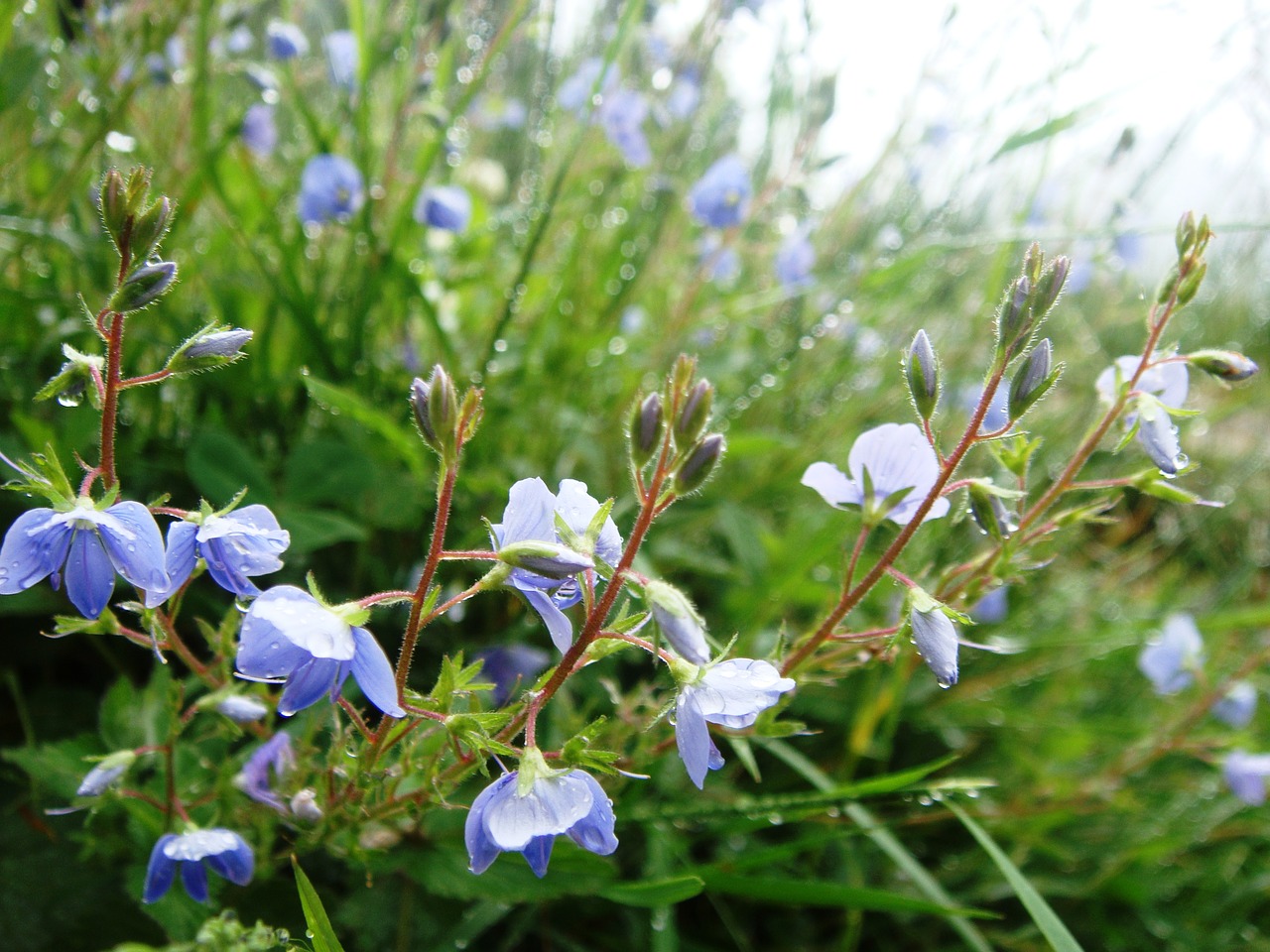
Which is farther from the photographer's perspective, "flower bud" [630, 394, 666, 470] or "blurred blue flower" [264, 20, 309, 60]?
"blurred blue flower" [264, 20, 309, 60]

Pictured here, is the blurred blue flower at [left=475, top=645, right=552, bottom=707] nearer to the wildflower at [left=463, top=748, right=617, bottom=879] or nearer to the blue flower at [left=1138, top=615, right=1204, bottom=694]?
the wildflower at [left=463, top=748, right=617, bottom=879]

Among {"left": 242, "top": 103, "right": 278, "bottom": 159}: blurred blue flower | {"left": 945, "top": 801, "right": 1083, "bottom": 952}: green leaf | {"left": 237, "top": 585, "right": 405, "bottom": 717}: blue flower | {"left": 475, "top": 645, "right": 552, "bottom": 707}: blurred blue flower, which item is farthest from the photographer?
{"left": 242, "top": 103, "right": 278, "bottom": 159}: blurred blue flower

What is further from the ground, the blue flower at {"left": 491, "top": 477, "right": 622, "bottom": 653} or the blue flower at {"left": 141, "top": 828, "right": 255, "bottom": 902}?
the blue flower at {"left": 491, "top": 477, "right": 622, "bottom": 653}

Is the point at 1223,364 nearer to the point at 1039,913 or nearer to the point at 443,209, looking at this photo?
the point at 1039,913

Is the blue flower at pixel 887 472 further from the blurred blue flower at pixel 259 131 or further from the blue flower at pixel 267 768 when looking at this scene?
the blurred blue flower at pixel 259 131

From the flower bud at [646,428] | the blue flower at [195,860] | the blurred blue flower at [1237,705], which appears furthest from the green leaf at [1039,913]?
the blurred blue flower at [1237,705]

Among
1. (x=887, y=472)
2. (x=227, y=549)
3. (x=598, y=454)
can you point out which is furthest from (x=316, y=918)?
(x=598, y=454)

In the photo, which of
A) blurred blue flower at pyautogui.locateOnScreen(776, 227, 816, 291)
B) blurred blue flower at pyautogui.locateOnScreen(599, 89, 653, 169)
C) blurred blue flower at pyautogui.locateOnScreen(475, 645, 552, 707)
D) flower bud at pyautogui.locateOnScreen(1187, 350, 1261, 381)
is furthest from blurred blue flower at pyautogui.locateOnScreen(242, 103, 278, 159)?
flower bud at pyautogui.locateOnScreen(1187, 350, 1261, 381)
